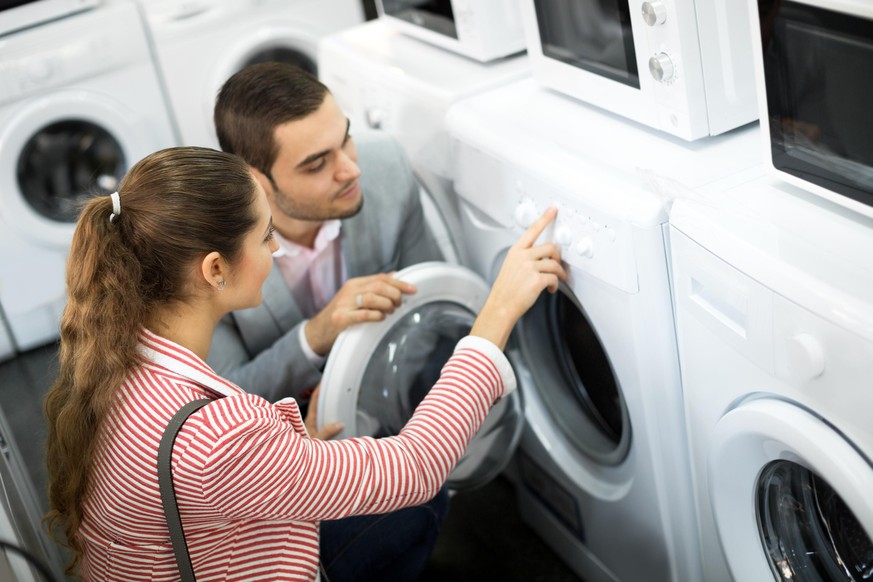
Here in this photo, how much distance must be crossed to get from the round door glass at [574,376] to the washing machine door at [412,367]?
0.07 metres

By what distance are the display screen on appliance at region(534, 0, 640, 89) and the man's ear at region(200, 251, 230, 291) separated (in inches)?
23.6

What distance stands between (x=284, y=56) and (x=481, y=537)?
166 cm

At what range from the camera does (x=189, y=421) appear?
961 millimetres

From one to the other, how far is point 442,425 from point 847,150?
1.77 ft

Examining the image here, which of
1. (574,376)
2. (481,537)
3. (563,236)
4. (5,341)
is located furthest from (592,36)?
(5,341)

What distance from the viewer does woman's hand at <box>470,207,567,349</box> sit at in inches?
47.3

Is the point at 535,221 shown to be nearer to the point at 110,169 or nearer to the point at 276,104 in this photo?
the point at 276,104

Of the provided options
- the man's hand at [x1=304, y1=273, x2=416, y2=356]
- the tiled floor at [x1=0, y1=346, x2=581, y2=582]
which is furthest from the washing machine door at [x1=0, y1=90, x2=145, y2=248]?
the man's hand at [x1=304, y1=273, x2=416, y2=356]

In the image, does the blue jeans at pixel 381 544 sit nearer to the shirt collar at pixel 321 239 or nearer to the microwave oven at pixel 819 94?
the shirt collar at pixel 321 239

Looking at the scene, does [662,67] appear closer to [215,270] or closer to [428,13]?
[215,270]

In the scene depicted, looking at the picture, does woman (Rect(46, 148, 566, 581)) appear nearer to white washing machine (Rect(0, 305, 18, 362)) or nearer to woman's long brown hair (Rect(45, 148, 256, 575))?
woman's long brown hair (Rect(45, 148, 256, 575))

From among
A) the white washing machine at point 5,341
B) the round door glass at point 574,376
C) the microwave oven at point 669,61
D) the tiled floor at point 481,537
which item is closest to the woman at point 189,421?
the round door glass at point 574,376

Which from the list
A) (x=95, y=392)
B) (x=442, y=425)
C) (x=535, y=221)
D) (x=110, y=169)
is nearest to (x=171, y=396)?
(x=95, y=392)

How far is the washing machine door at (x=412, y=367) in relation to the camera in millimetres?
1335
